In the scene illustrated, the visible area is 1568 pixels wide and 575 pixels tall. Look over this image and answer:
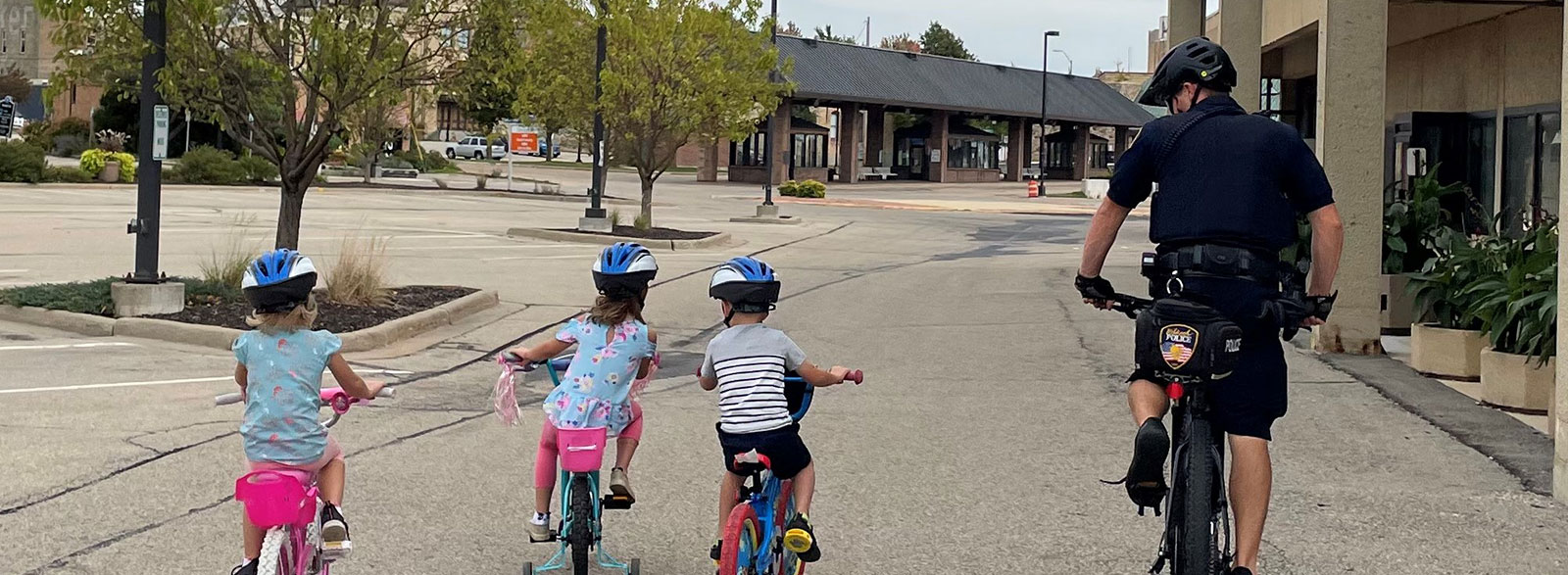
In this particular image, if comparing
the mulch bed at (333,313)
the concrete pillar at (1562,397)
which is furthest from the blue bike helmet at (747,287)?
the mulch bed at (333,313)

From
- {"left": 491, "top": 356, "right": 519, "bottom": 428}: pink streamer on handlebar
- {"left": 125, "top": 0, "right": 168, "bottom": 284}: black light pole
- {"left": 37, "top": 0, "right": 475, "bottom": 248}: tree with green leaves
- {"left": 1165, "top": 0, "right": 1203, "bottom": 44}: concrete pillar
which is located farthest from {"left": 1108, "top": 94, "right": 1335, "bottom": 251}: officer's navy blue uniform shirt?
{"left": 1165, "top": 0, "right": 1203, "bottom": 44}: concrete pillar

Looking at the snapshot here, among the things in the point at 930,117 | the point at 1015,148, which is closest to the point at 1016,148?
the point at 1015,148

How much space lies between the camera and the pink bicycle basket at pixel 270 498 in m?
5.03

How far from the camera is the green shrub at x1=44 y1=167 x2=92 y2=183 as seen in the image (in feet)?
142

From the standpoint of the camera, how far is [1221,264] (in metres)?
5.12

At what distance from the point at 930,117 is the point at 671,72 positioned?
175ft

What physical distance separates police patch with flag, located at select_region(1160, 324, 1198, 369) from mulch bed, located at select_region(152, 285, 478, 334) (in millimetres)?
9554

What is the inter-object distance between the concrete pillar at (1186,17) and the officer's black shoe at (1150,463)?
1835cm

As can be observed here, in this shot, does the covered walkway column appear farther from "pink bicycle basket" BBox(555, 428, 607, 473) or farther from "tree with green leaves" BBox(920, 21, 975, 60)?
"pink bicycle basket" BBox(555, 428, 607, 473)

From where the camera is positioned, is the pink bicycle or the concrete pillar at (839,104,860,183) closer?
the pink bicycle

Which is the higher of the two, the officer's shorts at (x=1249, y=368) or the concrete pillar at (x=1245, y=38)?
the concrete pillar at (x=1245, y=38)

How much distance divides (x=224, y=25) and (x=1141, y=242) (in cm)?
2209

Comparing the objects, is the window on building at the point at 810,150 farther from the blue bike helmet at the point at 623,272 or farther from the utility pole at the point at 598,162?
the blue bike helmet at the point at 623,272

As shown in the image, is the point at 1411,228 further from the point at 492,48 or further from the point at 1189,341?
the point at 1189,341
